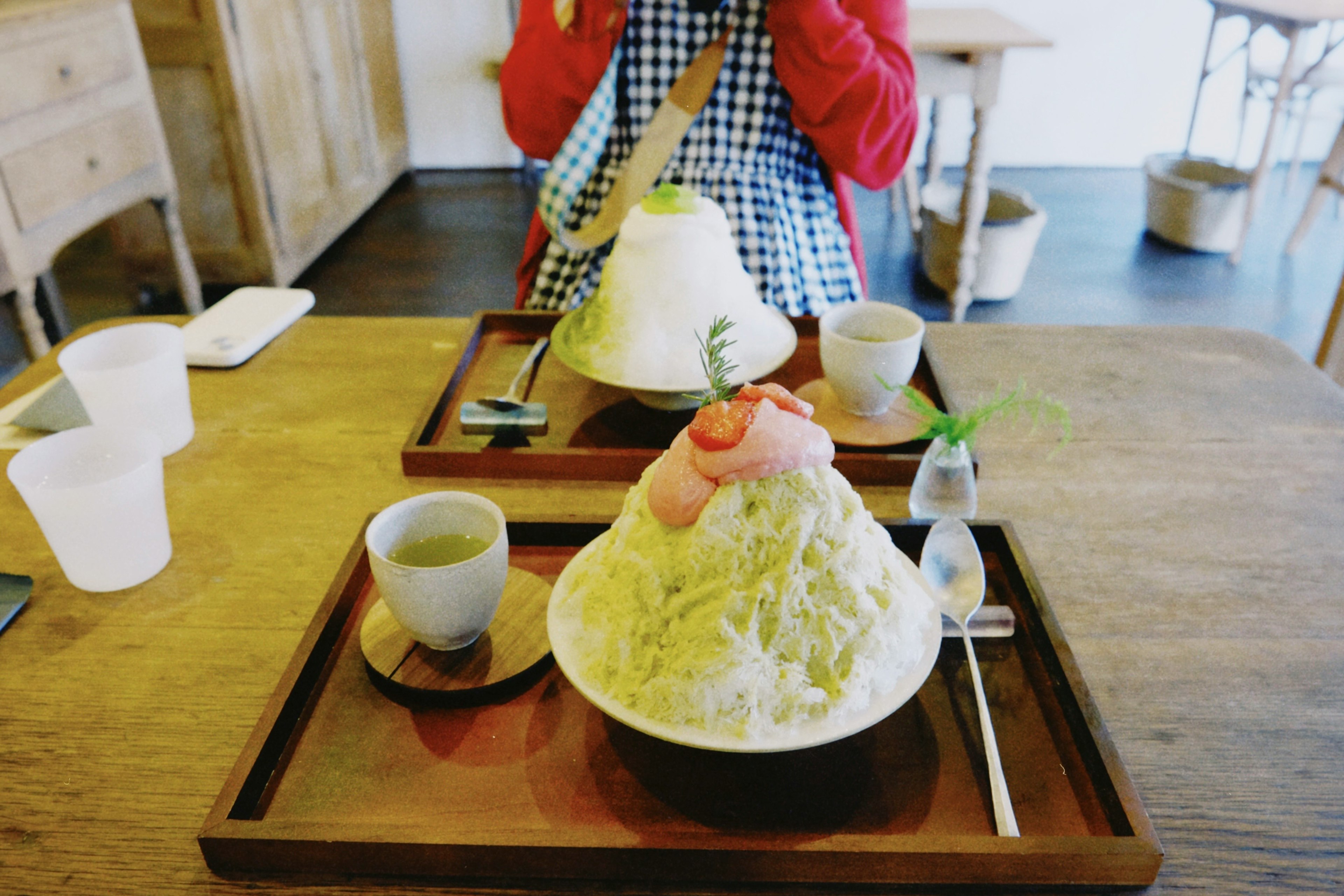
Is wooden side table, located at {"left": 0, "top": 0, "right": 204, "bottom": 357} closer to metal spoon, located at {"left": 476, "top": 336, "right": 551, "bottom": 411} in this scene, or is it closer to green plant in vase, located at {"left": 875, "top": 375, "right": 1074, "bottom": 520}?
metal spoon, located at {"left": 476, "top": 336, "right": 551, "bottom": 411}

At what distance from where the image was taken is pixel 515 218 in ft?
14.1

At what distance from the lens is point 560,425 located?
1.15m

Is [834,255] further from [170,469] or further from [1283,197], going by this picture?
[1283,197]

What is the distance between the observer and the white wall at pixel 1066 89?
457 centimetres

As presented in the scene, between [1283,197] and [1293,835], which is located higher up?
[1293,835]

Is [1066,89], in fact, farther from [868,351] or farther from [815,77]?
[868,351]

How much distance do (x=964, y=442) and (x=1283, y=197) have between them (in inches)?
185

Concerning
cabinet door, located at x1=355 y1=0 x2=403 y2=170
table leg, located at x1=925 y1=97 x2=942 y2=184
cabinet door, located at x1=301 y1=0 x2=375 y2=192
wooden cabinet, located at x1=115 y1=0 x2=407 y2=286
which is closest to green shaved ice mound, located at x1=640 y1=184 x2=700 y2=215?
wooden cabinet, located at x1=115 y1=0 x2=407 y2=286

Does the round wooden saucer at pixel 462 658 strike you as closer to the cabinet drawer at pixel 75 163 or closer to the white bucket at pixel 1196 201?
the cabinet drawer at pixel 75 163

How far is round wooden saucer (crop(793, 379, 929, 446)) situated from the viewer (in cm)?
108

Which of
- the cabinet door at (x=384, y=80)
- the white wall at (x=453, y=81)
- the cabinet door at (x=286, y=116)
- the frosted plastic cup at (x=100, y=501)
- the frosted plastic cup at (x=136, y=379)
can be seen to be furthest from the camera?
the white wall at (x=453, y=81)

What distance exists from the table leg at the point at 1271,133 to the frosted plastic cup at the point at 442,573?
13.0 feet

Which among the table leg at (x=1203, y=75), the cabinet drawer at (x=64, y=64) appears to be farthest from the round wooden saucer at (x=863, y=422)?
the table leg at (x=1203, y=75)

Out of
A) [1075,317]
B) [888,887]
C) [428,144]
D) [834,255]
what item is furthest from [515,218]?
[888,887]
